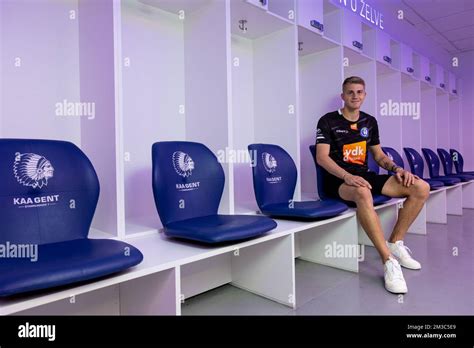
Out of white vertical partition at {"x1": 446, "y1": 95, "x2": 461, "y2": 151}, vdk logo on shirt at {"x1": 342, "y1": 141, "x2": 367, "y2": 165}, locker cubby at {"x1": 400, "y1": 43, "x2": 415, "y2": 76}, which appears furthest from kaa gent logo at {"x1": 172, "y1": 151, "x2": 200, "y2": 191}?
white vertical partition at {"x1": 446, "y1": 95, "x2": 461, "y2": 151}

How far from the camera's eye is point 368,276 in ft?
6.93

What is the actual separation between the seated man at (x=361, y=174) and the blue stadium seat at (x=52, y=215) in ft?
4.94

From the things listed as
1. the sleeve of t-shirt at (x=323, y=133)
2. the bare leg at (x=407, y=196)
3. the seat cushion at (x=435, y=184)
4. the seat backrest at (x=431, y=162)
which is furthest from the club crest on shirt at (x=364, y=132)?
the seat backrest at (x=431, y=162)

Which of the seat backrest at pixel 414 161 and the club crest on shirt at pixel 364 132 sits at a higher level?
the club crest on shirt at pixel 364 132

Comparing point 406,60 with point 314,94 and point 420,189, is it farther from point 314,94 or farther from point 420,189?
point 420,189

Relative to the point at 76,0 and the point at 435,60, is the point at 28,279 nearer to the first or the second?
the point at 76,0

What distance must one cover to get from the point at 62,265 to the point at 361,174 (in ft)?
6.88

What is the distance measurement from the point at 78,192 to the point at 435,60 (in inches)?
245

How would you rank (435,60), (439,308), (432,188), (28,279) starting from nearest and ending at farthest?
(28,279) < (439,308) < (432,188) < (435,60)

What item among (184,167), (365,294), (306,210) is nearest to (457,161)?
(365,294)

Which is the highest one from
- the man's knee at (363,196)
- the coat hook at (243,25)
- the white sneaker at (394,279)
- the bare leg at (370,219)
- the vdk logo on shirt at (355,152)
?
the coat hook at (243,25)

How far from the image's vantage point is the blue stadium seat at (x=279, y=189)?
188 centimetres

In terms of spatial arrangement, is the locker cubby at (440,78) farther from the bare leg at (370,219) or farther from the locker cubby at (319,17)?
the bare leg at (370,219)
